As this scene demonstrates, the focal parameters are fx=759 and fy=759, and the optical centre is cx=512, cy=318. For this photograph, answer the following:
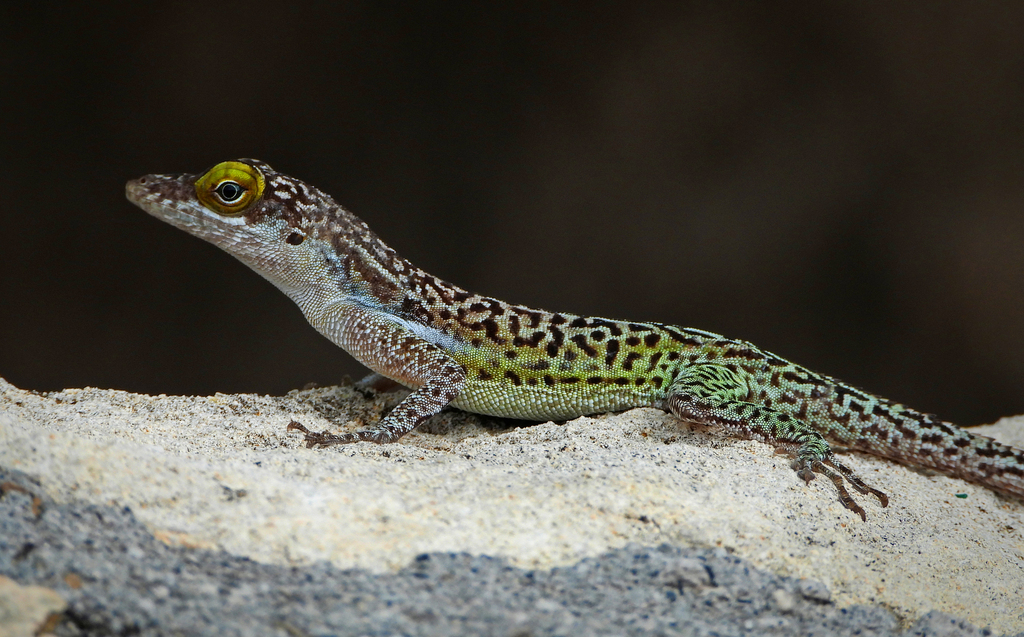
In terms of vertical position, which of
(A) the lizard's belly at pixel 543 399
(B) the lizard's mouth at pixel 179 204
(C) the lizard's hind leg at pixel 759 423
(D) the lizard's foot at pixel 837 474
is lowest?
(A) the lizard's belly at pixel 543 399

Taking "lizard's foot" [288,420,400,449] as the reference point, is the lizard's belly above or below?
above

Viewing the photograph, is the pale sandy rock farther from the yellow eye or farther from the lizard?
the yellow eye

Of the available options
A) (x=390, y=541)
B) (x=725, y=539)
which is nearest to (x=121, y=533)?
(x=390, y=541)

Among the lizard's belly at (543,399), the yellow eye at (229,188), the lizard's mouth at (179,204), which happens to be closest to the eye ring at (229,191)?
the yellow eye at (229,188)

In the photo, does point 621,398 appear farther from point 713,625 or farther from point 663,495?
point 713,625

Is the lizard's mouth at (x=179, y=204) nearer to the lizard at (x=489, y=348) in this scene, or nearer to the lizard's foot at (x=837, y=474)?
the lizard at (x=489, y=348)

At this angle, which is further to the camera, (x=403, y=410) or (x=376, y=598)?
(x=403, y=410)

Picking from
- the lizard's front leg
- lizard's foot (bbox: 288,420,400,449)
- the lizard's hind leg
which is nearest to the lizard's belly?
the lizard's front leg

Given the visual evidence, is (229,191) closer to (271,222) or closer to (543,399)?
(271,222)
